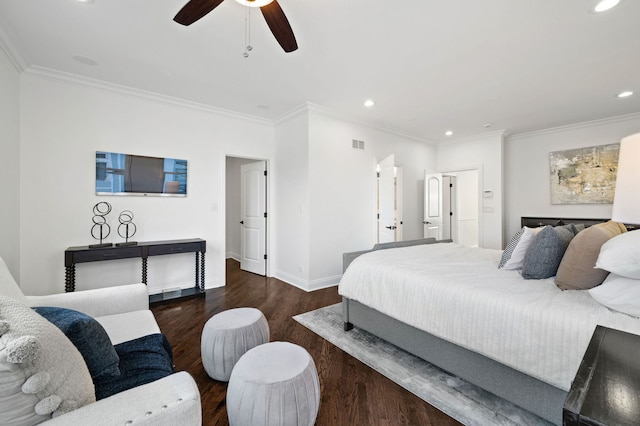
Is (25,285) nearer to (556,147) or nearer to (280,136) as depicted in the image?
(280,136)

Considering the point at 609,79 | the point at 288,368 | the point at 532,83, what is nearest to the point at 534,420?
the point at 288,368

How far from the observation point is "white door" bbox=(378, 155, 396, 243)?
4.61 metres

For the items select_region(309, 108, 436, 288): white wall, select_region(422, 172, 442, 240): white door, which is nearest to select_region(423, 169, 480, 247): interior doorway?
select_region(422, 172, 442, 240): white door

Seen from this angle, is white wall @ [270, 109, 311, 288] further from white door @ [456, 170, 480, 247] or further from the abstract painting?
white door @ [456, 170, 480, 247]

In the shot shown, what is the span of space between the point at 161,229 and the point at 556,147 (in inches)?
269

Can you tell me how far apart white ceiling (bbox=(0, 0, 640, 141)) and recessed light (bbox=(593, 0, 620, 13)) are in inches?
2.5

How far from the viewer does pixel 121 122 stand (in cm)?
352

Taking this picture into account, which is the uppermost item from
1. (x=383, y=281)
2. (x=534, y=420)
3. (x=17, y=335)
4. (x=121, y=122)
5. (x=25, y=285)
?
(x=121, y=122)

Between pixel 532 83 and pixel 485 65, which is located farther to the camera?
pixel 532 83

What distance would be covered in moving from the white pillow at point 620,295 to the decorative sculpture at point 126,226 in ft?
14.2

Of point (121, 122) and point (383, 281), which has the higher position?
point (121, 122)

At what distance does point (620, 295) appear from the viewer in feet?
4.36

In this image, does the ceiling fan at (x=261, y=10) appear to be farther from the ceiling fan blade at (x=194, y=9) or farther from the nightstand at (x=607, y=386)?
the nightstand at (x=607, y=386)

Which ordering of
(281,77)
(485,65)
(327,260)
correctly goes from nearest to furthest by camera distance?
(485,65)
(281,77)
(327,260)
